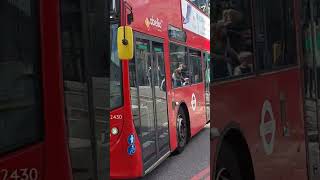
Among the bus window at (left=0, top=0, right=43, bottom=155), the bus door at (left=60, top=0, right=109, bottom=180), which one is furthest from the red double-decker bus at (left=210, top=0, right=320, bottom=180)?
the bus window at (left=0, top=0, right=43, bottom=155)

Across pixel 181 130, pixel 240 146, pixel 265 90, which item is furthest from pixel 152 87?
pixel 240 146

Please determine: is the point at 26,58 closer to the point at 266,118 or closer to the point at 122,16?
the point at 266,118

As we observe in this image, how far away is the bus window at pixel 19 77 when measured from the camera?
2.22 meters

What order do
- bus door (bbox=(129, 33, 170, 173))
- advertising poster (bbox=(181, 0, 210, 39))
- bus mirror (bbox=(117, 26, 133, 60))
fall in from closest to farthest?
bus mirror (bbox=(117, 26, 133, 60)) < bus door (bbox=(129, 33, 170, 173)) < advertising poster (bbox=(181, 0, 210, 39))

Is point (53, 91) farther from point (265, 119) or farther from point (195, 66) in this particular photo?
point (195, 66)

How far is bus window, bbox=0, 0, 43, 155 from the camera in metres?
2.22

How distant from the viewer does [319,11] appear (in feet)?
18.7

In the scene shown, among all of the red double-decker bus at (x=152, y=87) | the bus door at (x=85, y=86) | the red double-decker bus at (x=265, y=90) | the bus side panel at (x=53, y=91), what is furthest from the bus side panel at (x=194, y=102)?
the bus side panel at (x=53, y=91)

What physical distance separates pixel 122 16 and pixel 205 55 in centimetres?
678

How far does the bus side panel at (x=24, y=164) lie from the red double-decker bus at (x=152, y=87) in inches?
181

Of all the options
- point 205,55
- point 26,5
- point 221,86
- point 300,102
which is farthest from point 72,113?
point 205,55

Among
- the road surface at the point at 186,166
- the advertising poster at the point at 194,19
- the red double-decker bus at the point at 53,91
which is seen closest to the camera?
the red double-decker bus at the point at 53,91

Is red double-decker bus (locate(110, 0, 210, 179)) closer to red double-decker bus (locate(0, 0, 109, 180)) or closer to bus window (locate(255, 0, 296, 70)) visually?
bus window (locate(255, 0, 296, 70))

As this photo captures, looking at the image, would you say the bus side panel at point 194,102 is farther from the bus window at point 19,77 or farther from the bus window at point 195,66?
the bus window at point 19,77
